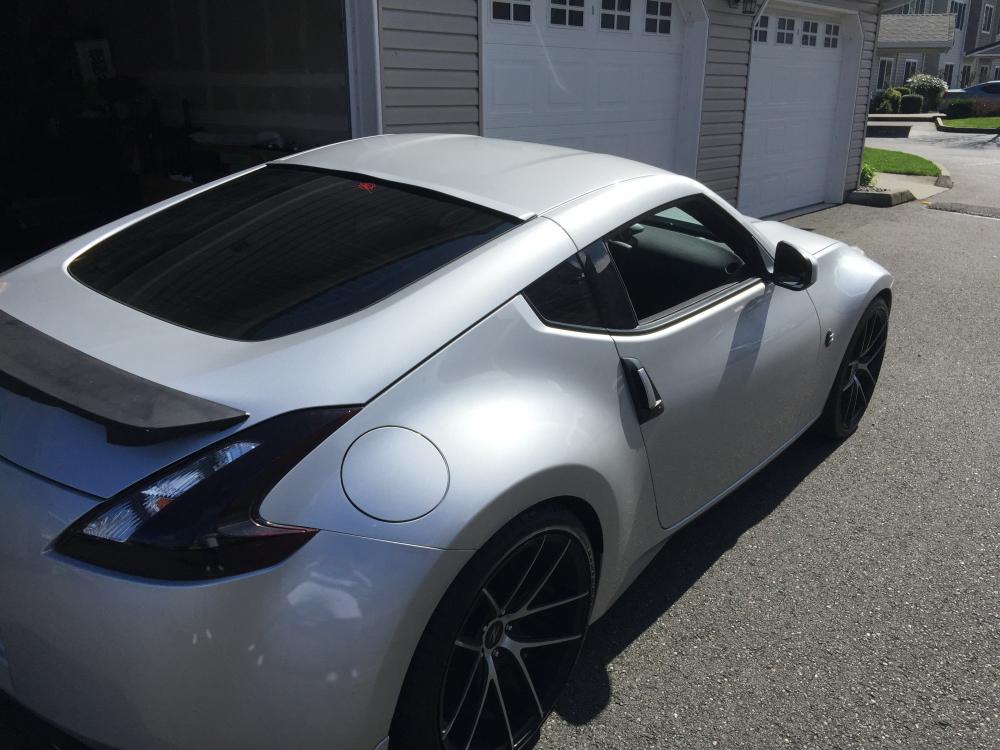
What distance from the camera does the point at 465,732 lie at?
2.12m

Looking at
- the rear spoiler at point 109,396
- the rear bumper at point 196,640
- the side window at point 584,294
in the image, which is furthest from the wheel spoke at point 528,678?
the rear spoiler at point 109,396

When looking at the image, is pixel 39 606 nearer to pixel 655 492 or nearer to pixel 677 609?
pixel 655 492

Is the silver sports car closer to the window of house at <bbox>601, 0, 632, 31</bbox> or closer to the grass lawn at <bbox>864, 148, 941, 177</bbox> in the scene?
the window of house at <bbox>601, 0, 632, 31</bbox>

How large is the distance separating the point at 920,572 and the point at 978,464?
1.26 meters

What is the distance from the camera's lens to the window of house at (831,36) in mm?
12008

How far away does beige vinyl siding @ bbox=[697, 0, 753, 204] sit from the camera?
9.38m

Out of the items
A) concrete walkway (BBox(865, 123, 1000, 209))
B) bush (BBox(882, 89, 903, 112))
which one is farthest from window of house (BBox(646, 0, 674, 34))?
bush (BBox(882, 89, 903, 112))

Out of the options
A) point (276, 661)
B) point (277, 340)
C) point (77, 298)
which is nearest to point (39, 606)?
point (276, 661)

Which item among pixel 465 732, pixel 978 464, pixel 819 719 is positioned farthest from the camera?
pixel 978 464

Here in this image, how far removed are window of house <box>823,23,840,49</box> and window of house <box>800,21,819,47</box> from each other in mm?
309

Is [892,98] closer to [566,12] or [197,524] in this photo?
[566,12]

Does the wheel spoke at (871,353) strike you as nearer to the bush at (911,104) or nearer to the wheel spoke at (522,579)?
the wheel spoke at (522,579)

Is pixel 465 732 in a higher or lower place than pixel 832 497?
higher

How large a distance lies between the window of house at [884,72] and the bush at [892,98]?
8517 millimetres
